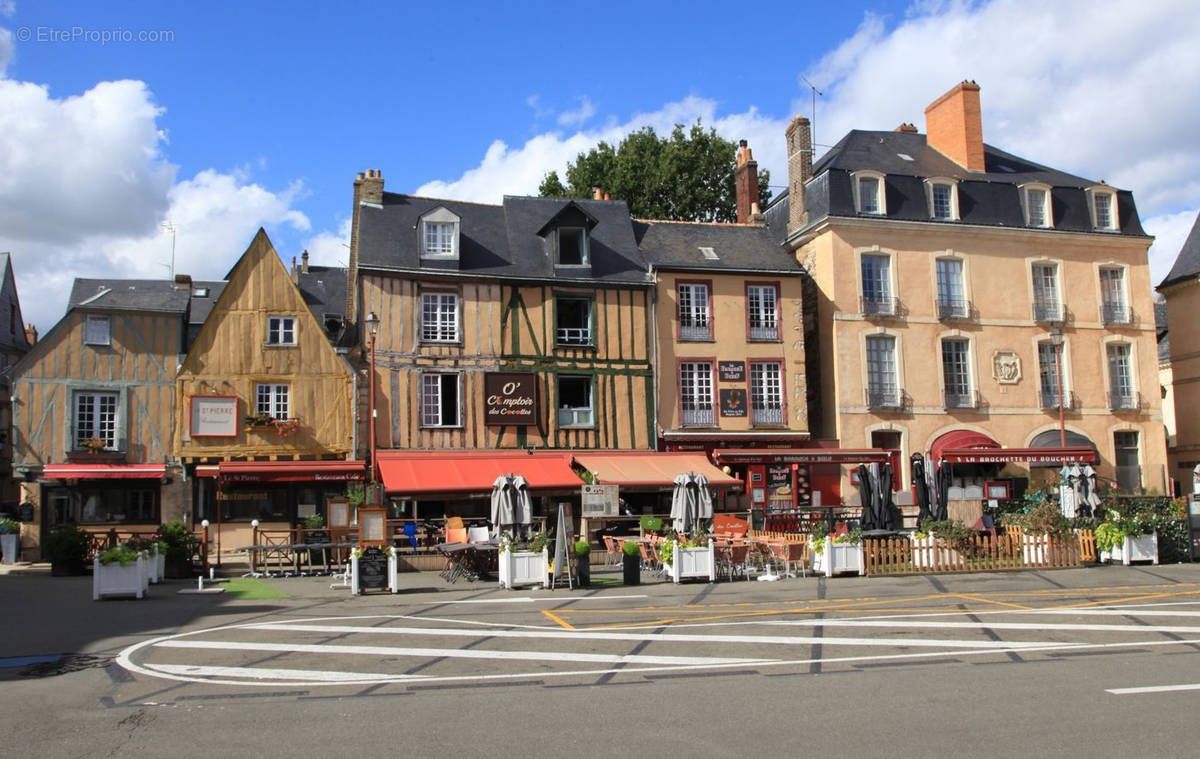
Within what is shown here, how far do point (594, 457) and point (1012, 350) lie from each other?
1277cm

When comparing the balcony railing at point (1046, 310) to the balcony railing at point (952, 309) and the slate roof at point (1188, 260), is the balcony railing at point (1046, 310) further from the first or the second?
the slate roof at point (1188, 260)

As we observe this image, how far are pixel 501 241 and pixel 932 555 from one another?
48.4 feet

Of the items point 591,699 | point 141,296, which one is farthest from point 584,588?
point 141,296

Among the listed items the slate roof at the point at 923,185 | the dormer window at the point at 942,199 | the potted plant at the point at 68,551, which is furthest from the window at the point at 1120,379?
the potted plant at the point at 68,551

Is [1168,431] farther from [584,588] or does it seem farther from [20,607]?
[20,607]

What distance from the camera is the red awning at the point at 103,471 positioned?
24.2 m

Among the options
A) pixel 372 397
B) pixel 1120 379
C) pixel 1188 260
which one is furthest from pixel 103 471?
pixel 1188 260

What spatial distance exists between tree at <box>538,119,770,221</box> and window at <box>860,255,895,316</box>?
39.2 feet

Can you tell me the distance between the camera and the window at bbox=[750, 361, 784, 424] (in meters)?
28.0

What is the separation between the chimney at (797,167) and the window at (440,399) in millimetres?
11215

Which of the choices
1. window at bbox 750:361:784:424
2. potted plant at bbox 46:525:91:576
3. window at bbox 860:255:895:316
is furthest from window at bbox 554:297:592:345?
potted plant at bbox 46:525:91:576

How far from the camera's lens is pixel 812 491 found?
27.8 meters

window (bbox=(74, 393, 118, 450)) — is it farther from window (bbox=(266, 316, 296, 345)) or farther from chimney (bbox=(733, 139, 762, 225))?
chimney (bbox=(733, 139, 762, 225))

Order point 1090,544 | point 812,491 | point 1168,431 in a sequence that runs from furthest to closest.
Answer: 1. point 1168,431
2. point 812,491
3. point 1090,544
